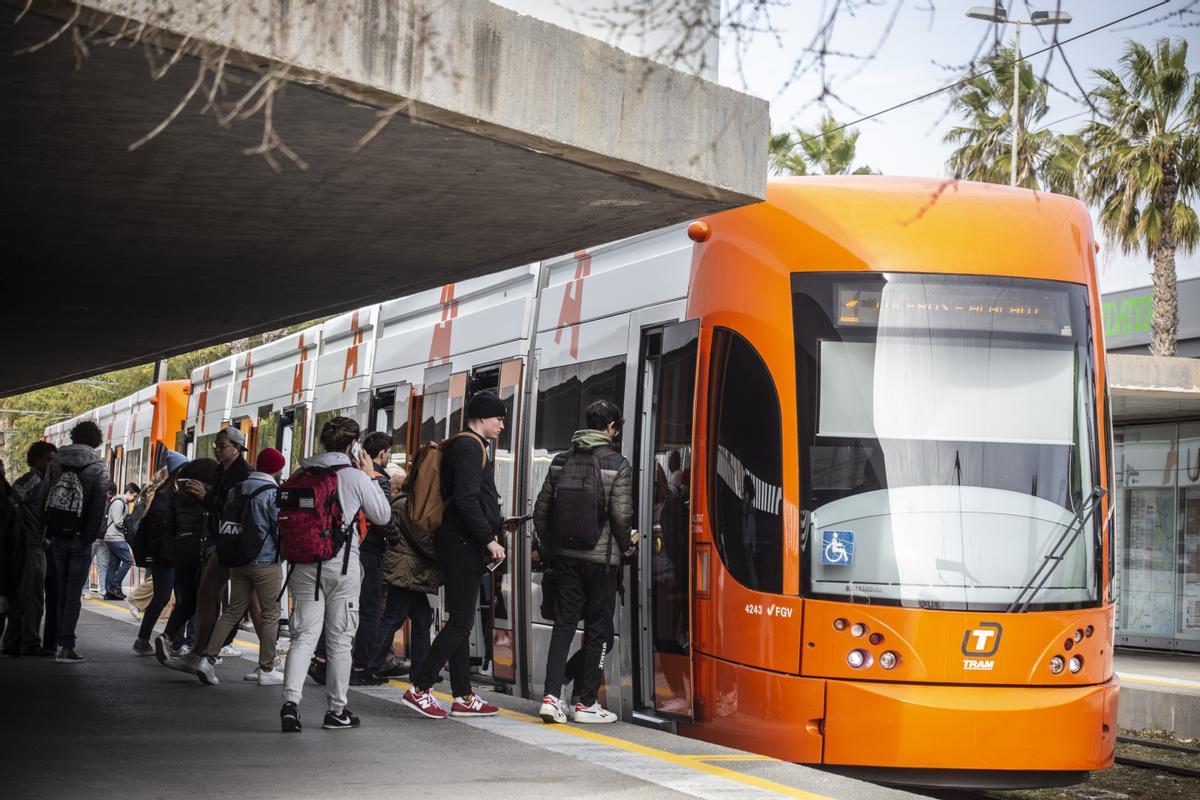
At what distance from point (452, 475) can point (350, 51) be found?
366 cm

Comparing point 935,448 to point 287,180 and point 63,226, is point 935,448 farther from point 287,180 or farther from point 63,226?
point 63,226

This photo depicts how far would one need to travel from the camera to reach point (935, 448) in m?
8.26

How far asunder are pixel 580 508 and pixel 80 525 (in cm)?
567

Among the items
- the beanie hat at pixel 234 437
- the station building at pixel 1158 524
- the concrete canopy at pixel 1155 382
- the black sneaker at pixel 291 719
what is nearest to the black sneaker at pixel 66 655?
the beanie hat at pixel 234 437

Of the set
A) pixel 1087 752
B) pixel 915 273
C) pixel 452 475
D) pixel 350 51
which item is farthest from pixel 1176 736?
pixel 350 51

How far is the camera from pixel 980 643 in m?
8.04

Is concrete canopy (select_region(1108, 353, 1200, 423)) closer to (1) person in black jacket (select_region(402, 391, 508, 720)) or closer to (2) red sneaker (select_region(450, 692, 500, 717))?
(1) person in black jacket (select_region(402, 391, 508, 720))

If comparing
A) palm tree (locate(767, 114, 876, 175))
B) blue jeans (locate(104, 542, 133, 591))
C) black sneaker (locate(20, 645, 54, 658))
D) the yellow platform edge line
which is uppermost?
palm tree (locate(767, 114, 876, 175))

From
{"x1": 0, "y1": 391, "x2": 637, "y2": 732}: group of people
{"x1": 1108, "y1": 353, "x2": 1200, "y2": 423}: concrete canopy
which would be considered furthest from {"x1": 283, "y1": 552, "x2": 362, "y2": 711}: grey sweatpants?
{"x1": 1108, "y1": 353, "x2": 1200, "y2": 423}: concrete canopy

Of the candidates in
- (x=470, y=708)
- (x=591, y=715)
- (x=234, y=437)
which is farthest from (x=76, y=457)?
(x=591, y=715)

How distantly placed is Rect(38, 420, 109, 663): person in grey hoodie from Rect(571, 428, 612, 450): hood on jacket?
5.37 metres

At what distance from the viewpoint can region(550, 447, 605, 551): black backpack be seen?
27.9 feet

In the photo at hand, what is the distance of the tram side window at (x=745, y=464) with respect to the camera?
824 centimetres

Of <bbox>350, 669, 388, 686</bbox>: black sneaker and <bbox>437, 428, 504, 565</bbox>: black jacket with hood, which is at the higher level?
<bbox>437, 428, 504, 565</bbox>: black jacket with hood
